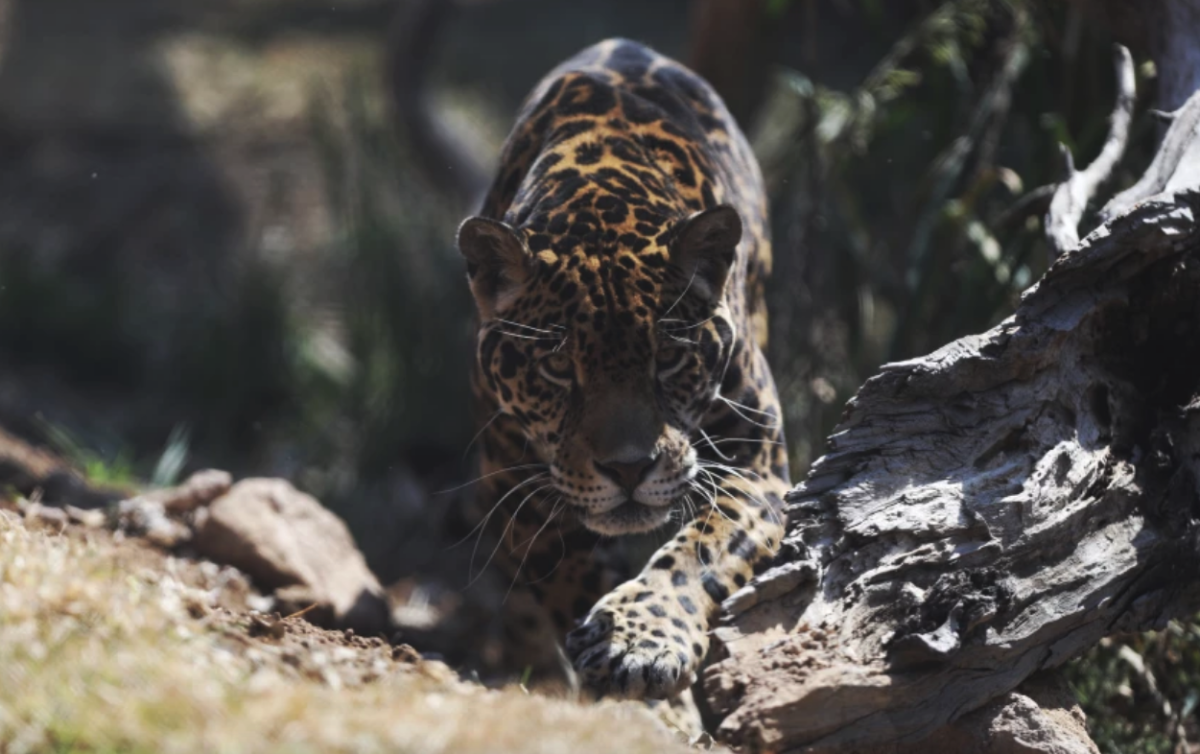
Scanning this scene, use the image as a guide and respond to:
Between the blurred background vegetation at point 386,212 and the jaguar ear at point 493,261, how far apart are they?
2.97 m

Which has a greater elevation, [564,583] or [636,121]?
[636,121]

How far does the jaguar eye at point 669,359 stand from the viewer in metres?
5.15

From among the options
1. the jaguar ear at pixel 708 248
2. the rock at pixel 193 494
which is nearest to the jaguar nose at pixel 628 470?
the jaguar ear at pixel 708 248

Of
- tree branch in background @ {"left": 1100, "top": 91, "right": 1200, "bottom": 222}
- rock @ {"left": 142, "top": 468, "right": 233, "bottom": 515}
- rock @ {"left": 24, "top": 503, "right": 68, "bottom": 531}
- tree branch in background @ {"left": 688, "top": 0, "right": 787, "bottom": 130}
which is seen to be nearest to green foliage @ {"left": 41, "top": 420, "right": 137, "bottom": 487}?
rock @ {"left": 142, "top": 468, "right": 233, "bottom": 515}

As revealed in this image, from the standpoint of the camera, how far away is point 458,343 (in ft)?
39.3

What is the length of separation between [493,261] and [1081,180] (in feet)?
8.34

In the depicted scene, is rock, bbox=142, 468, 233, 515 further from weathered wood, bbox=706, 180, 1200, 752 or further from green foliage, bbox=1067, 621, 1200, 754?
green foliage, bbox=1067, 621, 1200, 754

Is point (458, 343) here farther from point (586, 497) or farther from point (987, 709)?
point (987, 709)

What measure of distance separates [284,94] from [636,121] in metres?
14.1

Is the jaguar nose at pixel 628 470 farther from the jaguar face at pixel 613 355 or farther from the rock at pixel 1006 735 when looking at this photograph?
the rock at pixel 1006 735

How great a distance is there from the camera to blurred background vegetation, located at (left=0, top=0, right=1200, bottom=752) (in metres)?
8.61

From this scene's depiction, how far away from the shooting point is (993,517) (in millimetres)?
4594

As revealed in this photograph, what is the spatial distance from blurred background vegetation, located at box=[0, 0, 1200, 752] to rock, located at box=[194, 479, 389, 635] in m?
2.16

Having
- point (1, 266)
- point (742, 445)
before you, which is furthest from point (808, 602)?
point (1, 266)
